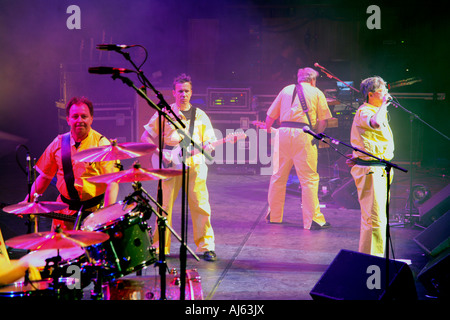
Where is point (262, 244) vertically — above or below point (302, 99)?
below

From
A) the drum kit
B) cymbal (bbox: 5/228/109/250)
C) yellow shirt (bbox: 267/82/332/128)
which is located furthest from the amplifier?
cymbal (bbox: 5/228/109/250)

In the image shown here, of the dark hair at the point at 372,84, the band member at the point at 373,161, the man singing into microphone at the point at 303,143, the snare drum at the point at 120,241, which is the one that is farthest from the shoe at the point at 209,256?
the dark hair at the point at 372,84

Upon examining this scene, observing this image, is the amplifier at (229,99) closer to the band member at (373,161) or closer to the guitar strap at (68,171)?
the band member at (373,161)

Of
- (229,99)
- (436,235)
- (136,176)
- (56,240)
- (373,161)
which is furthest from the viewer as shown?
(229,99)

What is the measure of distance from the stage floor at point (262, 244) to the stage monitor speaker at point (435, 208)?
22 cm

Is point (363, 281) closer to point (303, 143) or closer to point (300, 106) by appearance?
point (303, 143)

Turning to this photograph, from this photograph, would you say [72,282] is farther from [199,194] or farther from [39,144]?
[39,144]

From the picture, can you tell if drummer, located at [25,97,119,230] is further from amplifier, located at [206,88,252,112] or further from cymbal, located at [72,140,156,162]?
amplifier, located at [206,88,252,112]

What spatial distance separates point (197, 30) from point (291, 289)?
1062 centimetres

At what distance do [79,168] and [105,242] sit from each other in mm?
857

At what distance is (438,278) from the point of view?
4.93 meters

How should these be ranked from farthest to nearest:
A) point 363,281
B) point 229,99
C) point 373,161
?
point 229,99 < point 373,161 < point 363,281

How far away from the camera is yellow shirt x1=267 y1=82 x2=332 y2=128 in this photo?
303 inches

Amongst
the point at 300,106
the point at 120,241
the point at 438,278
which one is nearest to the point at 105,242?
the point at 120,241
